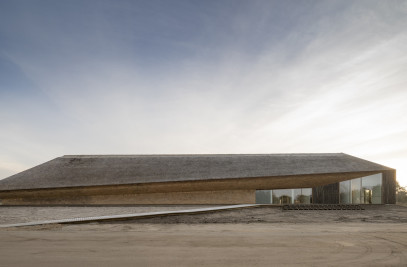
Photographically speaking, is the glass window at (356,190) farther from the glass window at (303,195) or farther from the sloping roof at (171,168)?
the glass window at (303,195)

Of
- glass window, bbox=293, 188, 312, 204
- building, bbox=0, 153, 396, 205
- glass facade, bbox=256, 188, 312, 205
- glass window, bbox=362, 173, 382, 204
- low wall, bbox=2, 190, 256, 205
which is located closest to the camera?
building, bbox=0, 153, 396, 205

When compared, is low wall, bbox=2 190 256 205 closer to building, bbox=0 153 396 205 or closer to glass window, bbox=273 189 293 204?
building, bbox=0 153 396 205

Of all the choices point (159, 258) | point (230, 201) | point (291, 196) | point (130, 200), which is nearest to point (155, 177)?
point (130, 200)

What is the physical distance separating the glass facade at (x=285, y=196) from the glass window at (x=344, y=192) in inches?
92.9

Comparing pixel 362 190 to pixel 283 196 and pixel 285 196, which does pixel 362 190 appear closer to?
pixel 285 196

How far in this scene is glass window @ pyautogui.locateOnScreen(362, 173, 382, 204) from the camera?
21984mm

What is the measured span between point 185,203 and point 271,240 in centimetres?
1638

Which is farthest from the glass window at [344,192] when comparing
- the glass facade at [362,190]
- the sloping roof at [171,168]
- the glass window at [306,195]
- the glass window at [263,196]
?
the glass window at [263,196]

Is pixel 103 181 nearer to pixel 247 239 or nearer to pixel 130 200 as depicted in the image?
pixel 130 200

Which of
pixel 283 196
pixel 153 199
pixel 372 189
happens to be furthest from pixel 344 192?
pixel 153 199

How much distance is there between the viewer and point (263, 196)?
2411cm

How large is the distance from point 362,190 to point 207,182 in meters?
12.0

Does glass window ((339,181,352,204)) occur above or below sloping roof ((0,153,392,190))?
below

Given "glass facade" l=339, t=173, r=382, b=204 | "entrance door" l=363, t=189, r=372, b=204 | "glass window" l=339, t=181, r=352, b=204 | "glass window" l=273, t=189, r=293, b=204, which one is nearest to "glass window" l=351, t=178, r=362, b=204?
"glass facade" l=339, t=173, r=382, b=204
